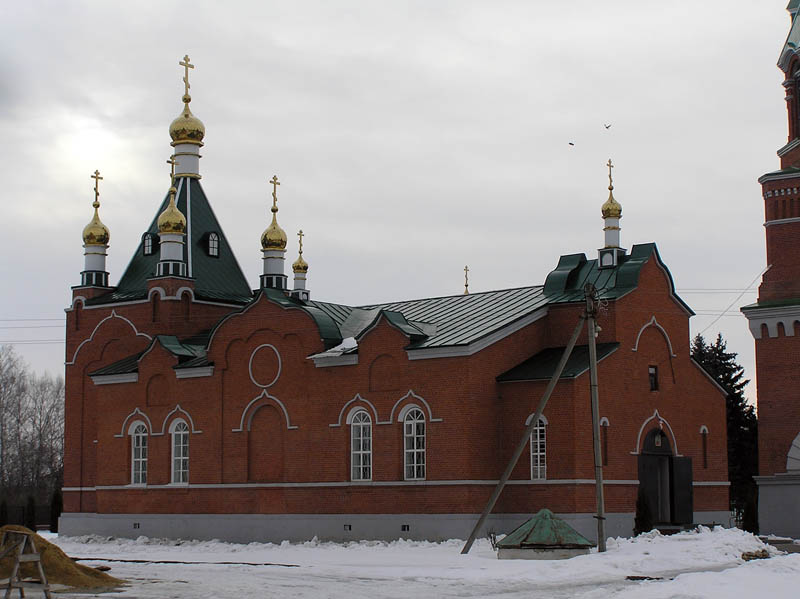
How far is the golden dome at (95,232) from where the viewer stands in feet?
131

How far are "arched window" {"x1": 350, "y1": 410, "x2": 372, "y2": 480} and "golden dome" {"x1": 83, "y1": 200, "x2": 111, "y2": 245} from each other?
Result: 13.8 meters

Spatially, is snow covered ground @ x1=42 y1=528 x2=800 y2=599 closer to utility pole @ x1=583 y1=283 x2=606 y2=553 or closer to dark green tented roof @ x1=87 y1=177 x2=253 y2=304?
utility pole @ x1=583 y1=283 x2=606 y2=553

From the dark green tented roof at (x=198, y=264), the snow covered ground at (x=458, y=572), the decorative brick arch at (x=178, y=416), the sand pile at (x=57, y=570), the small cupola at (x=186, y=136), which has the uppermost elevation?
the small cupola at (x=186, y=136)

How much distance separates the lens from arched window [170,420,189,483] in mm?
34188

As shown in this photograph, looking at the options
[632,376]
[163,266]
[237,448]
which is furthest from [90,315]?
[632,376]

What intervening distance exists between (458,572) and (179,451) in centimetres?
1523

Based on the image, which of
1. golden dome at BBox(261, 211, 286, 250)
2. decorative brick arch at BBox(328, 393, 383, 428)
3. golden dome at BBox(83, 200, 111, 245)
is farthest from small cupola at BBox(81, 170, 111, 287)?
decorative brick arch at BBox(328, 393, 383, 428)

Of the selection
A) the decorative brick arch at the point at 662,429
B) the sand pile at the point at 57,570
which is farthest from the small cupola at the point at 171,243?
the sand pile at the point at 57,570

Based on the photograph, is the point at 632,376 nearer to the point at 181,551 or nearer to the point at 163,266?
the point at 181,551

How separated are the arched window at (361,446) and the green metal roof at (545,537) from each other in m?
7.33

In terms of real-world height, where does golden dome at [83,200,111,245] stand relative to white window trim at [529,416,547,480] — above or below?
above

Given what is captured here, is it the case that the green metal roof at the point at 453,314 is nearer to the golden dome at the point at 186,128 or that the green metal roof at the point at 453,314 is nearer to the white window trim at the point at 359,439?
the white window trim at the point at 359,439

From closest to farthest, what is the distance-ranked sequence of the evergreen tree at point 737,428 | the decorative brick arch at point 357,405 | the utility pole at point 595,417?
the utility pole at point 595,417
the decorative brick arch at point 357,405
the evergreen tree at point 737,428

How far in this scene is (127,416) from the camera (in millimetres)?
35438
